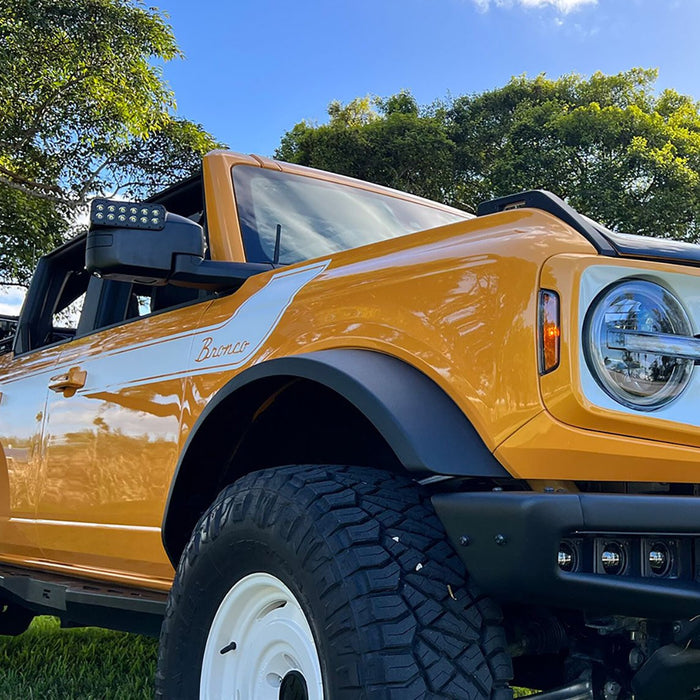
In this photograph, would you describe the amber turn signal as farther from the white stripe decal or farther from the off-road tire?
the white stripe decal

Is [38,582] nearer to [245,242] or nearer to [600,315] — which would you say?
[245,242]

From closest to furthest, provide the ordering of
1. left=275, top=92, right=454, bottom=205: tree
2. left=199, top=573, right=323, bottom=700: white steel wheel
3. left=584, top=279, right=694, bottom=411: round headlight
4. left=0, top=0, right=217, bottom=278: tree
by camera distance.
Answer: left=584, top=279, right=694, bottom=411: round headlight, left=199, top=573, right=323, bottom=700: white steel wheel, left=0, top=0, right=217, bottom=278: tree, left=275, top=92, right=454, bottom=205: tree

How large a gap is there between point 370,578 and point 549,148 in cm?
2123

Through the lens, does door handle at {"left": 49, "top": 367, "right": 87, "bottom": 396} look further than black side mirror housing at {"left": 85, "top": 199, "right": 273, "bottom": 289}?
Yes

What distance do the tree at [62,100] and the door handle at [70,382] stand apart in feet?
31.8

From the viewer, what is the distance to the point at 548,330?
1.53 m

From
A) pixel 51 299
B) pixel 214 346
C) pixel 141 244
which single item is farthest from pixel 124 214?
pixel 51 299

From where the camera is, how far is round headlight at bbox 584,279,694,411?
150 centimetres

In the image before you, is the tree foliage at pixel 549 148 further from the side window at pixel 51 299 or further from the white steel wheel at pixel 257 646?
the white steel wheel at pixel 257 646

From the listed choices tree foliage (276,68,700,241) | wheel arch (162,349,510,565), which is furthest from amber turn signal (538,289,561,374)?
tree foliage (276,68,700,241)

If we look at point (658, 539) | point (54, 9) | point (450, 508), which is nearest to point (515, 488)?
point (450, 508)

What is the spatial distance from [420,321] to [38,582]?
2118 millimetres

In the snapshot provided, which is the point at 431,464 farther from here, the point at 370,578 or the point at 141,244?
the point at 141,244

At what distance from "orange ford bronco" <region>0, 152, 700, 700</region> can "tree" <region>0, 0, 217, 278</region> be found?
10768 millimetres
